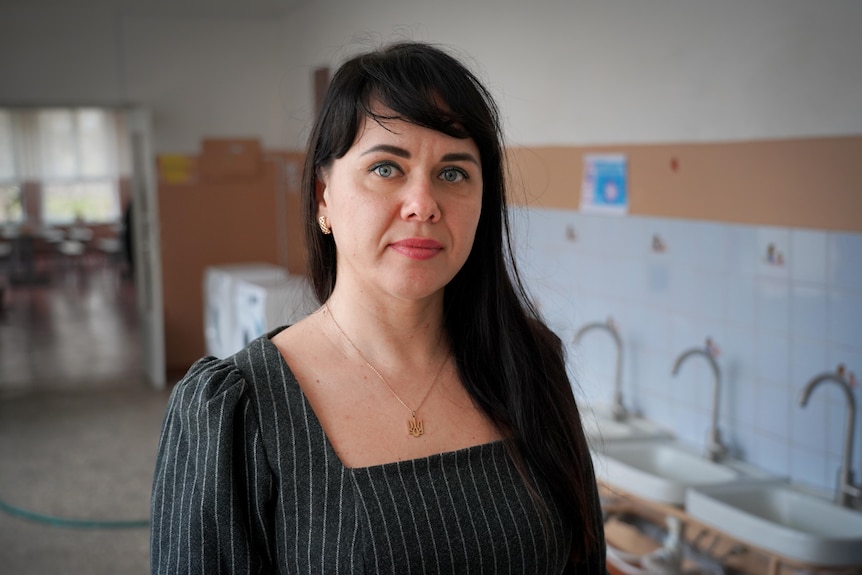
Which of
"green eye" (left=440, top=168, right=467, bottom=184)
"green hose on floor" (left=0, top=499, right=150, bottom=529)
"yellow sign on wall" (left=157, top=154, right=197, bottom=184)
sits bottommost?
Result: "green hose on floor" (left=0, top=499, right=150, bottom=529)

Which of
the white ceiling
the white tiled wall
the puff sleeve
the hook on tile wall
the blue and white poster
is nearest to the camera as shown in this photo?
the puff sleeve

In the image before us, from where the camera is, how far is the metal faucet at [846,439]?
2.49m

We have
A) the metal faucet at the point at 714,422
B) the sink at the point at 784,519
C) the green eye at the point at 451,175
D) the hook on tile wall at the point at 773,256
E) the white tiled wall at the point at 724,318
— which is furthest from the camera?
the metal faucet at the point at 714,422

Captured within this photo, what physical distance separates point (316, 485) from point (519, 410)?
0.98 ft

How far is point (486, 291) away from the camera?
129 cm

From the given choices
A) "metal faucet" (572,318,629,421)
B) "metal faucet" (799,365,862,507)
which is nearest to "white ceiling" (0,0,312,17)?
"metal faucet" (572,318,629,421)

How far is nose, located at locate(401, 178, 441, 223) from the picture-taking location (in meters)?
1.06

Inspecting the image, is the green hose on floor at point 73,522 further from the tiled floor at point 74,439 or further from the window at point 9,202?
the window at point 9,202

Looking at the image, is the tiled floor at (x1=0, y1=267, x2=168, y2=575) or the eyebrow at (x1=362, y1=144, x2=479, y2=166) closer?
the eyebrow at (x1=362, y1=144, x2=479, y2=166)

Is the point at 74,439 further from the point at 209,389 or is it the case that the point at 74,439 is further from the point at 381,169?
the point at 381,169

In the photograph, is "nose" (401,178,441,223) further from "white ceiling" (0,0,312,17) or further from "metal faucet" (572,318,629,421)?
"white ceiling" (0,0,312,17)

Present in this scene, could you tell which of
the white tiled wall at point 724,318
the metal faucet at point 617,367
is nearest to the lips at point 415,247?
the white tiled wall at point 724,318

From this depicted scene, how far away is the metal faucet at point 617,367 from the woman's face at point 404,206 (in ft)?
7.86

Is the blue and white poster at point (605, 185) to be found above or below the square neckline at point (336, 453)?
above
